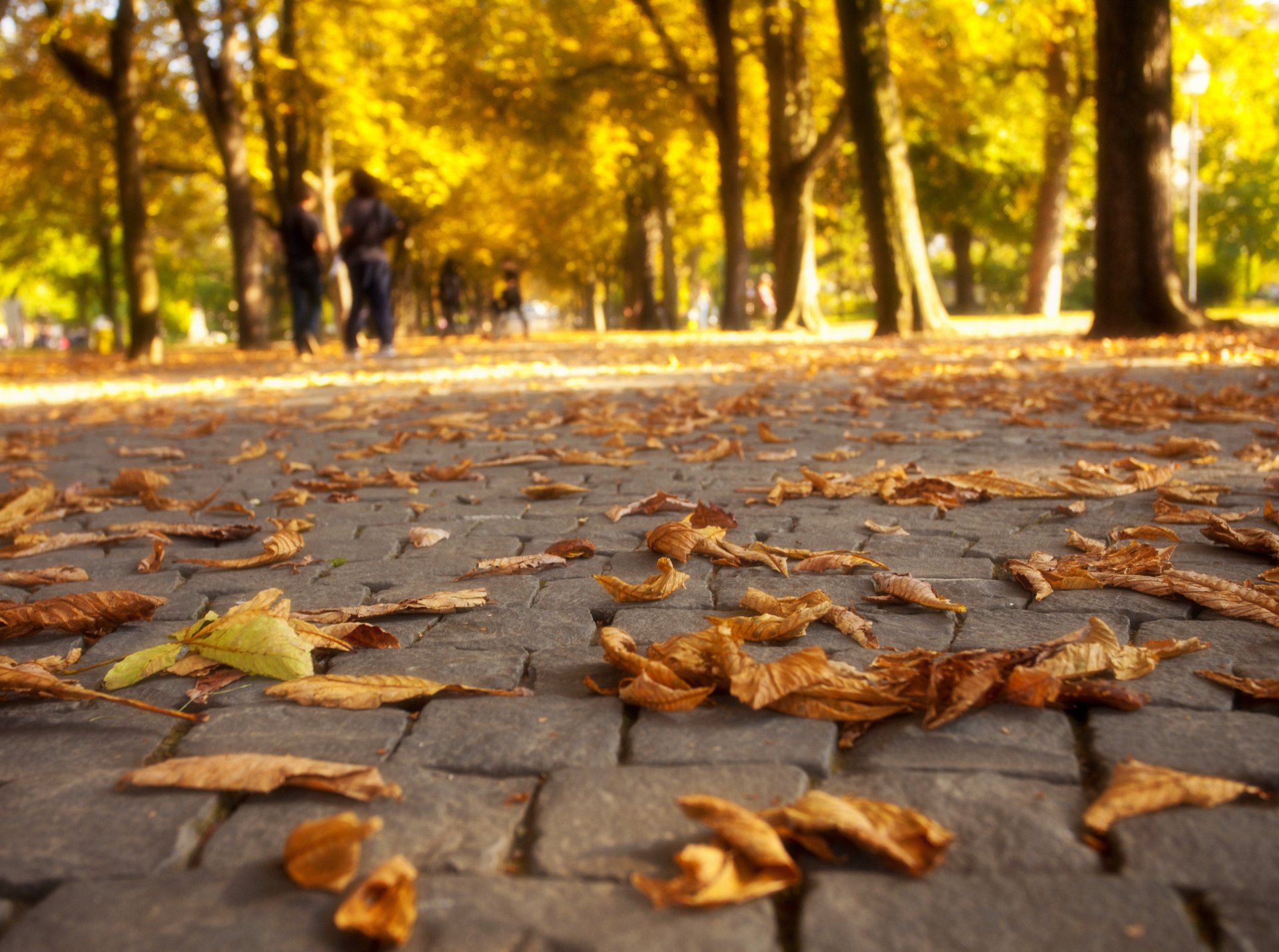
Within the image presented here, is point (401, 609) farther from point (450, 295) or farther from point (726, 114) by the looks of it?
point (450, 295)

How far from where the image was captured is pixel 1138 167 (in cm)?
1355

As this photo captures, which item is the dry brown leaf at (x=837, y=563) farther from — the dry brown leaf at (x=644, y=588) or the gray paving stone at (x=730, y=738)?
the gray paving stone at (x=730, y=738)

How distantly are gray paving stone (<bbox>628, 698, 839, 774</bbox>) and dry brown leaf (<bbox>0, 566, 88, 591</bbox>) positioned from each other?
7.18 ft

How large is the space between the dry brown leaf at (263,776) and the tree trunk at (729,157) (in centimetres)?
2290

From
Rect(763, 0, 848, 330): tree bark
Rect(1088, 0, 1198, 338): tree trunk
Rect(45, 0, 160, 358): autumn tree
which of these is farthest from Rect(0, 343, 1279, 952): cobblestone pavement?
Rect(763, 0, 848, 330): tree bark

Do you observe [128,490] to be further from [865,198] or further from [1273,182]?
[1273,182]

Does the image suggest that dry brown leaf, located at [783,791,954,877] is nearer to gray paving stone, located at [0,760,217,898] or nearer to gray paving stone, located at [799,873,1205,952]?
gray paving stone, located at [799,873,1205,952]

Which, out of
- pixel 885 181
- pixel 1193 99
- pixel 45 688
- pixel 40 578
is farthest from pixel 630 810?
pixel 1193 99

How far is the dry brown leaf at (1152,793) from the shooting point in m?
1.69

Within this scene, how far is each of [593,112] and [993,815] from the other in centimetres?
2515

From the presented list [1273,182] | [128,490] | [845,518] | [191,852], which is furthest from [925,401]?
[1273,182]

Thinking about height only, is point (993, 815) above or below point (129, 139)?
below

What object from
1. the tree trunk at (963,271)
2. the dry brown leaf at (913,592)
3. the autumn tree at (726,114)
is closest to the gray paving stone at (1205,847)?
the dry brown leaf at (913,592)

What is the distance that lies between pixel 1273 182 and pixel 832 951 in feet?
203
